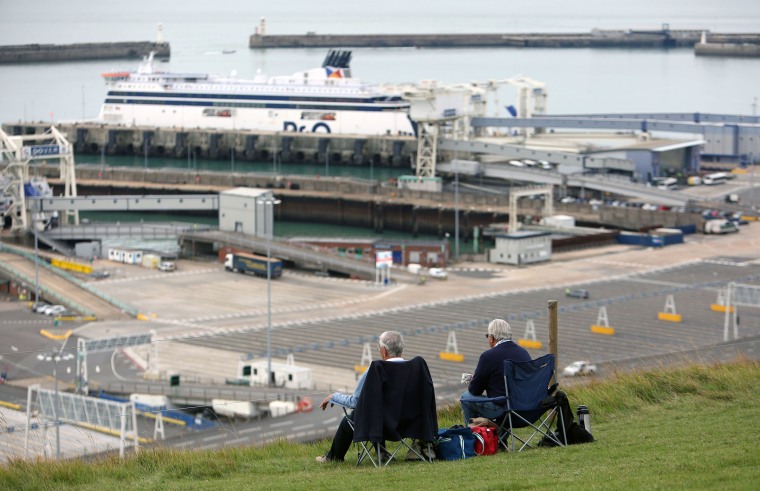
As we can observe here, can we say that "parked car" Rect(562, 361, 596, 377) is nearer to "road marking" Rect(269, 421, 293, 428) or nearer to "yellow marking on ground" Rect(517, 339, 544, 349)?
"road marking" Rect(269, 421, 293, 428)

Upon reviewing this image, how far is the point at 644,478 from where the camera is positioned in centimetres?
533

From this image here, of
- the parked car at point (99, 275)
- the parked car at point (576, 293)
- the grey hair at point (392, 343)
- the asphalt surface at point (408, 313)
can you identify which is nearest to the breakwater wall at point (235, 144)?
the asphalt surface at point (408, 313)

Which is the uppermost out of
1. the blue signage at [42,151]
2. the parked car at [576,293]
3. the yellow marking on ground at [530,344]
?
the blue signage at [42,151]

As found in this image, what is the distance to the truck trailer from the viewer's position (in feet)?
103

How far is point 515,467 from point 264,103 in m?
58.0

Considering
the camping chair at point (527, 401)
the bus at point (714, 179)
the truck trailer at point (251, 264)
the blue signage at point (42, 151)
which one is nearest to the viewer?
the camping chair at point (527, 401)

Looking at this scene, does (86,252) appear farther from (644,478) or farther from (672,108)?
(672,108)

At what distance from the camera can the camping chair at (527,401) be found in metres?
6.37

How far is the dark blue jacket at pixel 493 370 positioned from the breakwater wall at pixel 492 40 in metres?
116

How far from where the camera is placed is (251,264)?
1255 inches

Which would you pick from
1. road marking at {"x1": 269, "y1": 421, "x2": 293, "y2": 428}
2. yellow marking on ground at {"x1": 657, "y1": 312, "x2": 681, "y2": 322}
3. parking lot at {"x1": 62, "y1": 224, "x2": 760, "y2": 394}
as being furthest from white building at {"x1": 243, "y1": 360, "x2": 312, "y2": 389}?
yellow marking on ground at {"x1": 657, "y1": 312, "x2": 681, "y2": 322}

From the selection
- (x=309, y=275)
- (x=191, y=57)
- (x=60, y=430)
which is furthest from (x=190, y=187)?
(x=191, y=57)

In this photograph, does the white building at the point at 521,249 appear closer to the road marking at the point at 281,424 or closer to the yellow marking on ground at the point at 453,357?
the yellow marking on ground at the point at 453,357

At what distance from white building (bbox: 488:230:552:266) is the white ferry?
25786 millimetres
